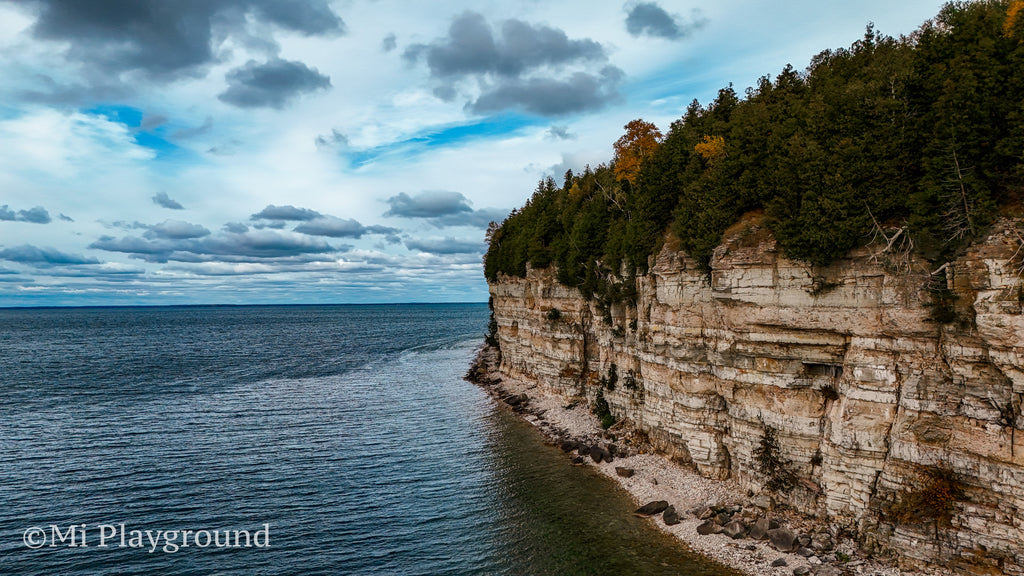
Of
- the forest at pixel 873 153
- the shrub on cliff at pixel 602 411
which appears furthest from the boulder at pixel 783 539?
the shrub on cliff at pixel 602 411

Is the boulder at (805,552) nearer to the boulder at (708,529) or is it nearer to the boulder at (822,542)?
the boulder at (822,542)

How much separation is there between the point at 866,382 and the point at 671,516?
485 inches

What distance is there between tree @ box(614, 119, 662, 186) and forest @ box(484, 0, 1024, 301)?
30.8 feet

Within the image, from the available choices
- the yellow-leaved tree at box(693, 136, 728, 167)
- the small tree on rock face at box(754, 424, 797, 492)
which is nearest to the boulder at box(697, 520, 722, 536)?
the small tree on rock face at box(754, 424, 797, 492)

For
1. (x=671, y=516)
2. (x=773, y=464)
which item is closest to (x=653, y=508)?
(x=671, y=516)

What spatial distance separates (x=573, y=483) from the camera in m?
36.9

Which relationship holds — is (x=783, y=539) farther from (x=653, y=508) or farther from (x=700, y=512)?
(x=653, y=508)

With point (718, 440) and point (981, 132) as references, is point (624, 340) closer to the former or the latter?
point (718, 440)

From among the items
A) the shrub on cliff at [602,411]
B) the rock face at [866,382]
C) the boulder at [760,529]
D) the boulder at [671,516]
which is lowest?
the boulder at [671,516]

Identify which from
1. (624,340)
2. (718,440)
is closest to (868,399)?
(718,440)

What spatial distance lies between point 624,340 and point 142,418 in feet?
157

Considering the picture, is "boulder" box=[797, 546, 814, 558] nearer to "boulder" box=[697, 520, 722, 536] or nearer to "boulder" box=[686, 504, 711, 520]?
"boulder" box=[697, 520, 722, 536]

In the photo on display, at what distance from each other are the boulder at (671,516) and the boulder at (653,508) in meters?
0.43

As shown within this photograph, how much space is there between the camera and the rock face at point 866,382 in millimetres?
21469
